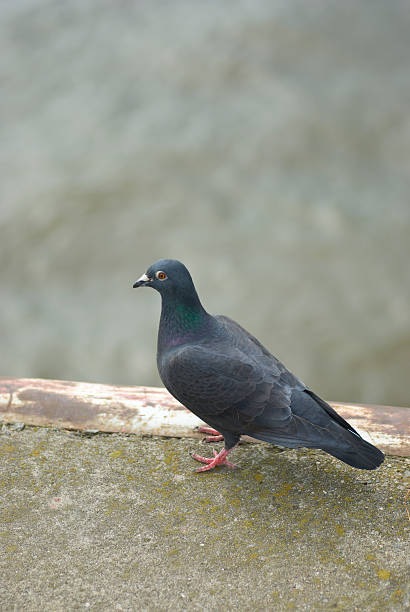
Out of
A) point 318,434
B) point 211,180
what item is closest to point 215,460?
point 318,434

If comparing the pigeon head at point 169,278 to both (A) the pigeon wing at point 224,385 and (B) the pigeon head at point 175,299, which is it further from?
(A) the pigeon wing at point 224,385

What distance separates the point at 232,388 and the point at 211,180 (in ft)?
18.9

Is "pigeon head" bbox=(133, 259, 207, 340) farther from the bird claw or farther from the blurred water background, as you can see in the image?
the blurred water background

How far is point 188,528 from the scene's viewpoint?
8.30 ft

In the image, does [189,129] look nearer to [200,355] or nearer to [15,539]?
[200,355]

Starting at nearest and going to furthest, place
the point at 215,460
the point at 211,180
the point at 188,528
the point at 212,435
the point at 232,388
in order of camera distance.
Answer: the point at 188,528
the point at 232,388
the point at 215,460
the point at 212,435
the point at 211,180

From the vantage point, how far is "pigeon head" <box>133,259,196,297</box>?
9.28 feet

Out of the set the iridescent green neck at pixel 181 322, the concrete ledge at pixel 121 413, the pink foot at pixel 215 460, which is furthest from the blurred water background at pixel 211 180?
the iridescent green neck at pixel 181 322


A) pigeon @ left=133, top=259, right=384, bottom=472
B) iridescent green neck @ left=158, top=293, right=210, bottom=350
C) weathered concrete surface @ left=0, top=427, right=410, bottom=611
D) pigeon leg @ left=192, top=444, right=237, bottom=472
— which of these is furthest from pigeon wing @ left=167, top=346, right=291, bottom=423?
weathered concrete surface @ left=0, top=427, right=410, bottom=611

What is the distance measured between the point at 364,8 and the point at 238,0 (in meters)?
1.89

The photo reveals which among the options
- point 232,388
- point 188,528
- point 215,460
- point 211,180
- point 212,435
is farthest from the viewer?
point 211,180

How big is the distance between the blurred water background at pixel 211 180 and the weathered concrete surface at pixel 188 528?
3.44 metres

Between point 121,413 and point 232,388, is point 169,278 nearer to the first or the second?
point 232,388

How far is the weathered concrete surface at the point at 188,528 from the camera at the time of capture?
88.8 inches
